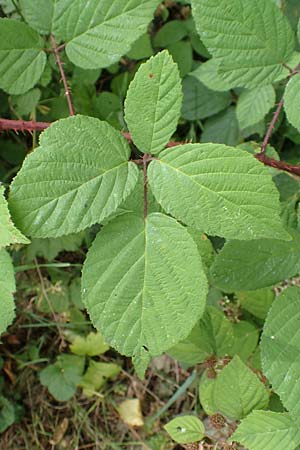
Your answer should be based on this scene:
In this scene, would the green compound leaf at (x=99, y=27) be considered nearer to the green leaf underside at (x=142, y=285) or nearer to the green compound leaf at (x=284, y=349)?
the green leaf underside at (x=142, y=285)

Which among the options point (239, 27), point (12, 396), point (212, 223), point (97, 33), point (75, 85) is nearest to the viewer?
point (212, 223)

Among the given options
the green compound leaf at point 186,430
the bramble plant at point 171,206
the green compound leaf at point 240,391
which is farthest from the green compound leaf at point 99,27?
the green compound leaf at point 186,430

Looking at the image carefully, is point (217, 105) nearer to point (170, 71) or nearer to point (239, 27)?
point (239, 27)

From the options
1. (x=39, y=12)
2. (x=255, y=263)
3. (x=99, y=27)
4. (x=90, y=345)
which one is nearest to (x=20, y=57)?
(x=39, y=12)

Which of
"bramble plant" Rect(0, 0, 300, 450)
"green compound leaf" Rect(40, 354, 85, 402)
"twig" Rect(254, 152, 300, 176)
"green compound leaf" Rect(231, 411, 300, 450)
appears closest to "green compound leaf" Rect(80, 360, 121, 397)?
"green compound leaf" Rect(40, 354, 85, 402)

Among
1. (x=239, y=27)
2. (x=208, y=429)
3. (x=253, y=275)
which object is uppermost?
(x=239, y=27)

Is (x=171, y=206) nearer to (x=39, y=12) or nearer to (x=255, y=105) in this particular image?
(x=39, y=12)

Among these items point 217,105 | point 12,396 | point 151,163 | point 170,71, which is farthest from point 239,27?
point 12,396
